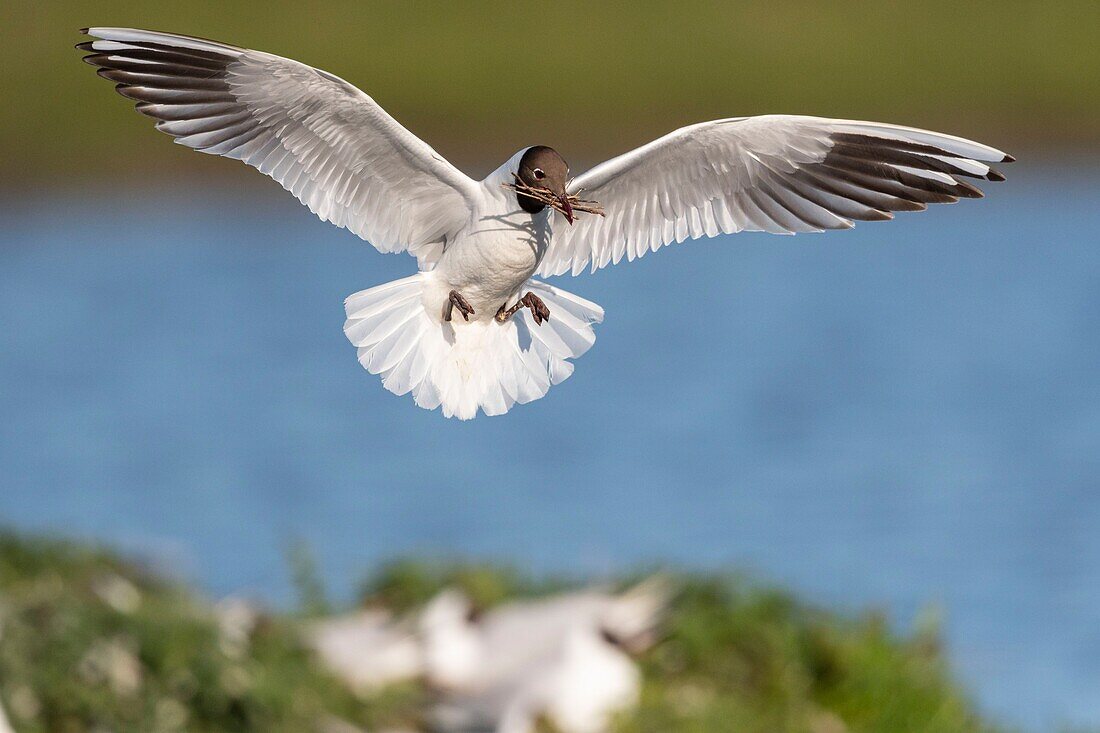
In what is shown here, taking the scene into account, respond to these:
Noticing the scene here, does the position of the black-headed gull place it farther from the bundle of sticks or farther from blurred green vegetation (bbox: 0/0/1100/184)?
blurred green vegetation (bbox: 0/0/1100/184)

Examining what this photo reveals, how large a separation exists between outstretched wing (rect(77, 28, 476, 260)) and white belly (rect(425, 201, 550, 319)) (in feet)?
0.50

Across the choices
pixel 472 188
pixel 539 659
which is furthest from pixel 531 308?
pixel 539 659

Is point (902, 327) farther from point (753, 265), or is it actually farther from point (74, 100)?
point (74, 100)

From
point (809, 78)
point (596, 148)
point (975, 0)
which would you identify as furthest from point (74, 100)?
point (975, 0)

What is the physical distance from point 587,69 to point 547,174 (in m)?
13.7

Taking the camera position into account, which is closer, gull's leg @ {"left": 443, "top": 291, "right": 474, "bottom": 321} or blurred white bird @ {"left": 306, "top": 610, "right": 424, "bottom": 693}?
gull's leg @ {"left": 443, "top": 291, "right": 474, "bottom": 321}

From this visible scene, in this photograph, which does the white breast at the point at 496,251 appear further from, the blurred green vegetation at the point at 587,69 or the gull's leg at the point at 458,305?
the blurred green vegetation at the point at 587,69

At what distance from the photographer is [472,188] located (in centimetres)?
369

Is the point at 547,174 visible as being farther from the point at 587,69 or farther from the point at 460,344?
the point at 587,69

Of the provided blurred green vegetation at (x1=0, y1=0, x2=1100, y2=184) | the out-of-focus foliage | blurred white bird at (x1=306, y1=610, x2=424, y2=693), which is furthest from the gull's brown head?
blurred green vegetation at (x1=0, y1=0, x2=1100, y2=184)

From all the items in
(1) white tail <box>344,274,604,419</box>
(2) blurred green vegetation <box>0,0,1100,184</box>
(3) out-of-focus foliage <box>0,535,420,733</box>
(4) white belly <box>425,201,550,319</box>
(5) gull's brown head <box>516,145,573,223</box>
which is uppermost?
(2) blurred green vegetation <box>0,0,1100,184</box>

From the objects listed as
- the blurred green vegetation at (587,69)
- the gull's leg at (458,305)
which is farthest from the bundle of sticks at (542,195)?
the blurred green vegetation at (587,69)

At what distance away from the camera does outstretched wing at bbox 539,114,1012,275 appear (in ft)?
12.3

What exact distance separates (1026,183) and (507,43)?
5908 millimetres
